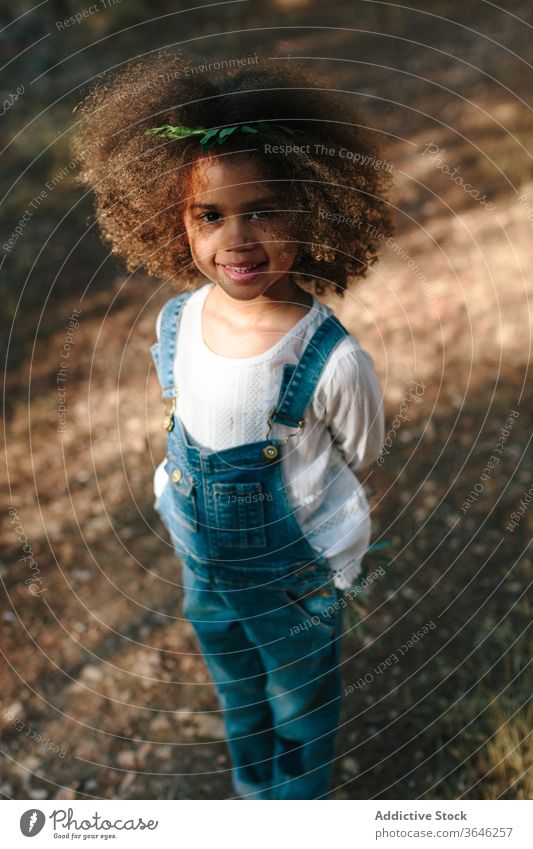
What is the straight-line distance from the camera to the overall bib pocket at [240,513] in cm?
120

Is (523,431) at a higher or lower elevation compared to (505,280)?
lower

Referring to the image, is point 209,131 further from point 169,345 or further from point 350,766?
point 350,766

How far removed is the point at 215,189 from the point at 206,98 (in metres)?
0.11

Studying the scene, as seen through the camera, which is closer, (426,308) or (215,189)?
(215,189)

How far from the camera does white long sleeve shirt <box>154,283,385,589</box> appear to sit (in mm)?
1116

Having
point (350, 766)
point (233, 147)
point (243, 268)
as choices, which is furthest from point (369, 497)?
point (233, 147)

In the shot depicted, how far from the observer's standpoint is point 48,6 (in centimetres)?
533

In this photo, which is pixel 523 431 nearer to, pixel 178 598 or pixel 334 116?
pixel 178 598

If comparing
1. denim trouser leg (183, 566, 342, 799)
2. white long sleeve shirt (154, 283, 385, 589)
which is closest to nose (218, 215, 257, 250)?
white long sleeve shirt (154, 283, 385, 589)
